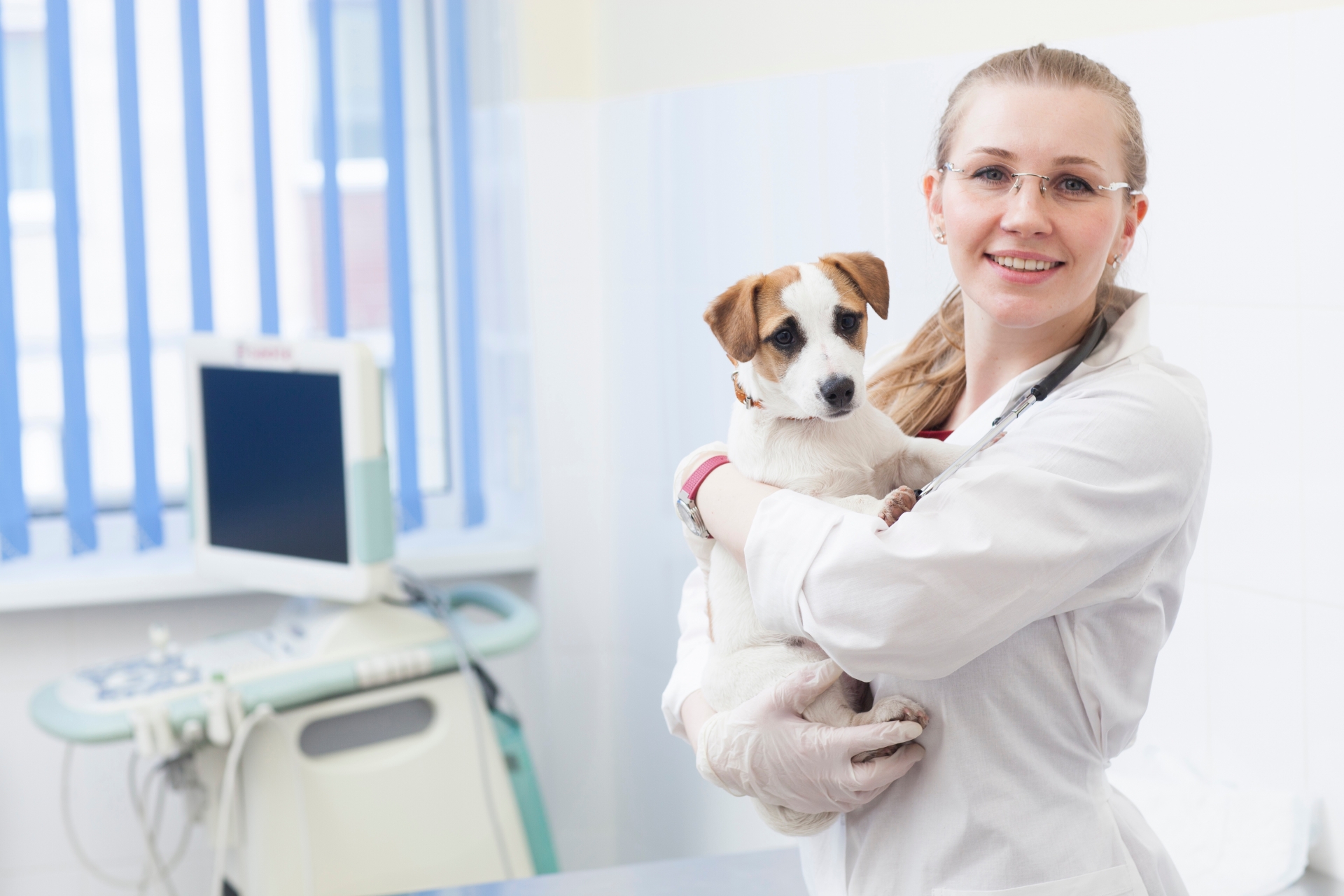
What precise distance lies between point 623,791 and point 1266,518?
1.82 m

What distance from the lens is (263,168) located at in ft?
8.48

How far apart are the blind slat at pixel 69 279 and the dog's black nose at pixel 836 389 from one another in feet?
6.80

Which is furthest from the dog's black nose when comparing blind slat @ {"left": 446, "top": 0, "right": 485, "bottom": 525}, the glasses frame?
blind slat @ {"left": 446, "top": 0, "right": 485, "bottom": 525}

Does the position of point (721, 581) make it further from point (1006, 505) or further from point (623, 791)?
point (623, 791)

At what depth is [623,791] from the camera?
109 inches

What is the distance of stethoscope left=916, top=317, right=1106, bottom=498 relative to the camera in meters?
0.94

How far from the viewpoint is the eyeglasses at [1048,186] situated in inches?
37.0

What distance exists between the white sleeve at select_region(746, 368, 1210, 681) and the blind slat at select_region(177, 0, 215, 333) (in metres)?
2.03

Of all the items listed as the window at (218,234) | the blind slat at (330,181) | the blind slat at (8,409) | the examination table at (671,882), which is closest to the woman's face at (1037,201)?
the examination table at (671,882)

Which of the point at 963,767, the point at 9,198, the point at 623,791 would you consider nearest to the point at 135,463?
the point at 9,198

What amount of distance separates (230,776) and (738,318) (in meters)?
1.40

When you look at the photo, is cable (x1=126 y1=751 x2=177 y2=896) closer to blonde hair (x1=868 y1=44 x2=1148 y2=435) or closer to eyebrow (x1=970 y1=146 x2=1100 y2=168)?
blonde hair (x1=868 y1=44 x2=1148 y2=435)

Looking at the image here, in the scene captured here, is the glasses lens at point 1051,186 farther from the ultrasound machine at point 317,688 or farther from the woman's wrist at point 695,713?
the ultrasound machine at point 317,688

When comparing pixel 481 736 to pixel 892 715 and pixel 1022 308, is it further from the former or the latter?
pixel 1022 308
